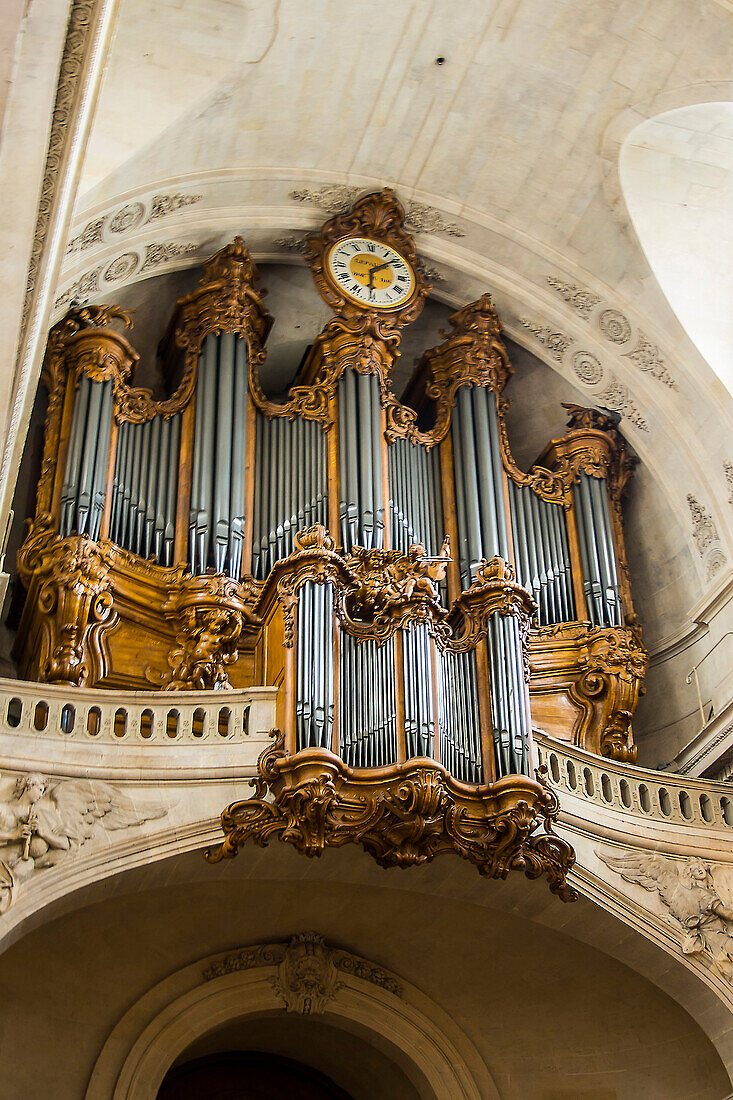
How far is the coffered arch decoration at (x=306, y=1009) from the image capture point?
421 inches

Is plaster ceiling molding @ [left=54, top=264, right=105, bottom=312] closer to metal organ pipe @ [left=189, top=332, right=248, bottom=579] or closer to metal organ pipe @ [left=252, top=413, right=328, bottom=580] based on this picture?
metal organ pipe @ [left=189, top=332, right=248, bottom=579]

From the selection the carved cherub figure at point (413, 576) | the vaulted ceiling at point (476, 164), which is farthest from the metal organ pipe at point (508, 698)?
the vaulted ceiling at point (476, 164)

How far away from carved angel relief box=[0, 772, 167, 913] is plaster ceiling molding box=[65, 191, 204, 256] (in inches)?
206

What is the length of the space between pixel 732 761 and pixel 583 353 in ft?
15.8

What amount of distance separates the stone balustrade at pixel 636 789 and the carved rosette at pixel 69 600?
12.0 feet

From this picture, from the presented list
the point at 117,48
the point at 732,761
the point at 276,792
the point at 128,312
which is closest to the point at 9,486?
the point at 276,792

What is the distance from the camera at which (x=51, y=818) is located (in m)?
9.18

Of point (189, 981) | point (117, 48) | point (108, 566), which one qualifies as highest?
point (117, 48)

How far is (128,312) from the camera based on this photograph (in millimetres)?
13812

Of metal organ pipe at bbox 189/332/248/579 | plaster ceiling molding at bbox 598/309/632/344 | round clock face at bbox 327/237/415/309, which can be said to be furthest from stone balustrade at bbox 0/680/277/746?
plaster ceiling molding at bbox 598/309/632/344

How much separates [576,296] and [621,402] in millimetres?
1211

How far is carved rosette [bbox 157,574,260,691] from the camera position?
11391mm

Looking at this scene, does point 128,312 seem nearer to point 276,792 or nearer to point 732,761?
point 276,792

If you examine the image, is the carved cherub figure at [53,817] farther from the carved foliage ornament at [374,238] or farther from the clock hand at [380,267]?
the clock hand at [380,267]
